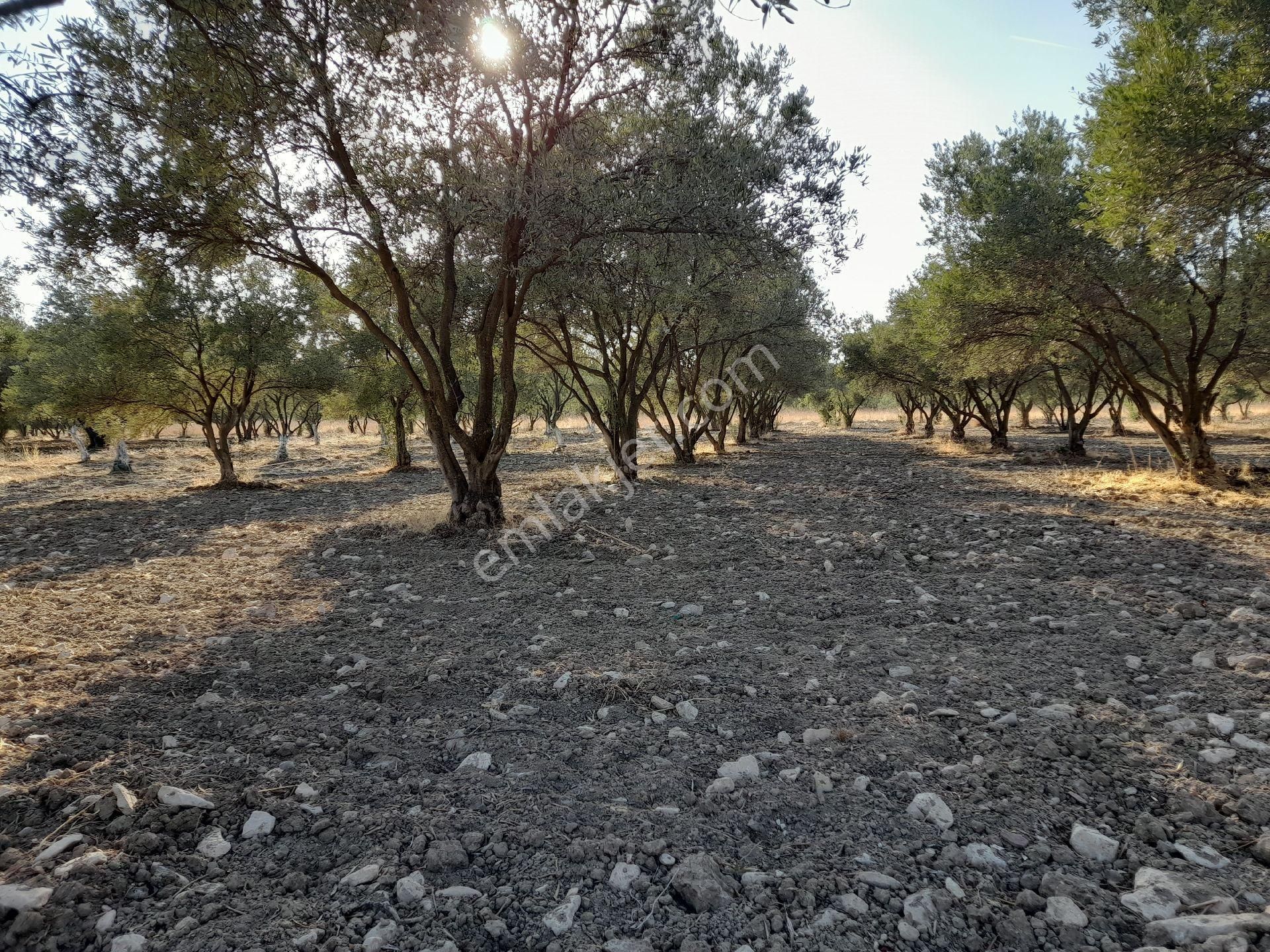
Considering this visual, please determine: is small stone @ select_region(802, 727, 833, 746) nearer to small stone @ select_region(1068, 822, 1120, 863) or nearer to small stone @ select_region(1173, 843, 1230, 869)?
small stone @ select_region(1068, 822, 1120, 863)

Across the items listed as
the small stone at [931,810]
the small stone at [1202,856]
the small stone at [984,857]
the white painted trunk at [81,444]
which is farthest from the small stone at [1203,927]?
the white painted trunk at [81,444]

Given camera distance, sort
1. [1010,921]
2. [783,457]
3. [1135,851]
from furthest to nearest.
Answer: [783,457]
[1135,851]
[1010,921]

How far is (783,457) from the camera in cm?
3080

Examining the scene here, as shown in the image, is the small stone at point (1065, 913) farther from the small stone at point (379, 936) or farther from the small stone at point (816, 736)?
the small stone at point (379, 936)

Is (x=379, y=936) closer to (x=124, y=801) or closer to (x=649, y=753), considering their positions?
(x=124, y=801)

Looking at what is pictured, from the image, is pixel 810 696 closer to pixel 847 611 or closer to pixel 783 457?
pixel 847 611

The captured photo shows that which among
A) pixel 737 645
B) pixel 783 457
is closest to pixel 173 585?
pixel 737 645

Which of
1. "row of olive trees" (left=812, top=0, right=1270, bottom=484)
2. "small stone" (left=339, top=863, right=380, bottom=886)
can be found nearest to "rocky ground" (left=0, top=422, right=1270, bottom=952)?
"small stone" (left=339, top=863, right=380, bottom=886)

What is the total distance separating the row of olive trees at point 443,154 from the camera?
25.4 feet

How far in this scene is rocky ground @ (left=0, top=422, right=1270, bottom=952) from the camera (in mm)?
2730

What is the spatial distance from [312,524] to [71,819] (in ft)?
38.0

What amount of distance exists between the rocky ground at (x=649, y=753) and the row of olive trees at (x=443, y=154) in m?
5.06

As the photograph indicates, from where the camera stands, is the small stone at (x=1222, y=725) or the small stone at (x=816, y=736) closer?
the small stone at (x=1222, y=725)

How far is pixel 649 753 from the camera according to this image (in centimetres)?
419
